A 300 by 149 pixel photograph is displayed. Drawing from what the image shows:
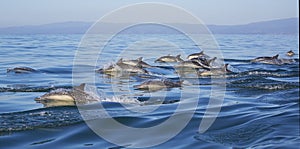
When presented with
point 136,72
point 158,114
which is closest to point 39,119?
point 158,114

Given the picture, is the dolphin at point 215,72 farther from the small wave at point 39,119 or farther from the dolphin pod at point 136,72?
the small wave at point 39,119

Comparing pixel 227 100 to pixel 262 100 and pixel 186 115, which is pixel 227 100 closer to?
pixel 262 100

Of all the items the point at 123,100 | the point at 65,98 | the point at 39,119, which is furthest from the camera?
the point at 123,100

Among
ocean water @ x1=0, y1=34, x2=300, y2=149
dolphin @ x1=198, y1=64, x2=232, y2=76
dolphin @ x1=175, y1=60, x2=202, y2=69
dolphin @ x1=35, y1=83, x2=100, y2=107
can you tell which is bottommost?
ocean water @ x1=0, y1=34, x2=300, y2=149

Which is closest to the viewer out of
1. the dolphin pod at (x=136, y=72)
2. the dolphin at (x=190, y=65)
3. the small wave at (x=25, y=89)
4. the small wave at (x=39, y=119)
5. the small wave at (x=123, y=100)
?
the small wave at (x=39, y=119)

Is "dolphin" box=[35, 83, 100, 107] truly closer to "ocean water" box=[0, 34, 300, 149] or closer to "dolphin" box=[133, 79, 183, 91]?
"ocean water" box=[0, 34, 300, 149]

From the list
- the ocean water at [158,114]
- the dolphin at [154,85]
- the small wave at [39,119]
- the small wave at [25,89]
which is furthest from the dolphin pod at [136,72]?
the small wave at [25,89]

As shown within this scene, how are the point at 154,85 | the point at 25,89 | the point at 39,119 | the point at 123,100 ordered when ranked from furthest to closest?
the point at 154,85
the point at 25,89
the point at 123,100
the point at 39,119

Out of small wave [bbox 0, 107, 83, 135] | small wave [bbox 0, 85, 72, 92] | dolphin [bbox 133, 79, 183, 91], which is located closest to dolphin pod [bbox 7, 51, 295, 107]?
dolphin [bbox 133, 79, 183, 91]

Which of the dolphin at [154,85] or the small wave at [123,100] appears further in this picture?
the dolphin at [154,85]

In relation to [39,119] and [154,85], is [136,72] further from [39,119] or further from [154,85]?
[39,119]

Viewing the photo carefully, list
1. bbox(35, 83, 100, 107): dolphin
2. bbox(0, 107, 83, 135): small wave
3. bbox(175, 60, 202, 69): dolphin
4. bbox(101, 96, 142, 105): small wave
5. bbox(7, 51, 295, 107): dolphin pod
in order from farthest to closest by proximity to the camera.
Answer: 1. bbox(175, 60, 202, 69): dolphin
2. bbox(101, 96, 142, 105): small wave
3. bbox(7, 51, 295, 107): dolphin pod
4. bbox(35, 83, 100, 107): dolphin
5. bbox(0, 107, 83, 135): small wave

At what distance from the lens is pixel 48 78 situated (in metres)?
14.0

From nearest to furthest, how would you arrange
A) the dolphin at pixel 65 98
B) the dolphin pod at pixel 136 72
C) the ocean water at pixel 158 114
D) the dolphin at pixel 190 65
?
the ocean water at pixel 158 114, the dolphin at pixel 65 98, the dolphin pod at pixel 136 72, the dolphin at pixel 190 65
